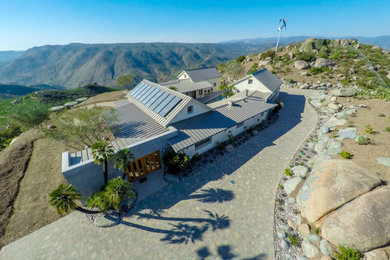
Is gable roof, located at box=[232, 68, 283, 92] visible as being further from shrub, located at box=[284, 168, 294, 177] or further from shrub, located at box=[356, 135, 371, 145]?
shrub, located at box=[284, 168, 294, 177]

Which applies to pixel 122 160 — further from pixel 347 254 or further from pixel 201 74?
pixel 201 74

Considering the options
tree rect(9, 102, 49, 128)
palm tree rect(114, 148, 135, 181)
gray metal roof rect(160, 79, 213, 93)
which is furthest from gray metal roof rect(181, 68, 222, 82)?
palm tree rect(114, 148, 135, 181)

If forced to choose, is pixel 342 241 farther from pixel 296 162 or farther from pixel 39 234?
pixel 39 234

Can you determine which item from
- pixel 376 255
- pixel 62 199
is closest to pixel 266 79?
pixel 376 255

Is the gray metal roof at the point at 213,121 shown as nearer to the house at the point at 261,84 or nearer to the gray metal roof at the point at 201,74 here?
the house at the point at 261,84

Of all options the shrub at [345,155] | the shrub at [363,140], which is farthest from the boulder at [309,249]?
the shrub at [363,140]

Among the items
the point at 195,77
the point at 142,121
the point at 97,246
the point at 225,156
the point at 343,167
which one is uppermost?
the point at 195,77

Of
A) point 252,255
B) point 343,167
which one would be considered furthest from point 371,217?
point 252,255
